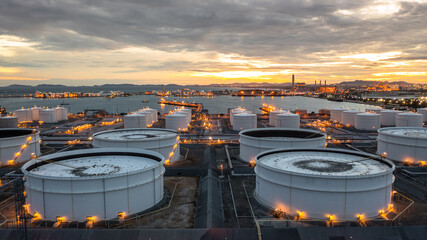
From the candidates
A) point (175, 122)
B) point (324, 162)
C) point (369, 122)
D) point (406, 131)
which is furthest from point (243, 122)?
point (324, 162)

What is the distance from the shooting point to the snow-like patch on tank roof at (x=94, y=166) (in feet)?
66.4

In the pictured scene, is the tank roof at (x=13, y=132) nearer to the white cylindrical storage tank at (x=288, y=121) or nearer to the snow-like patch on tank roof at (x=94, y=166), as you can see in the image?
the snow-like patch on tank roof at (x=94, y=166)

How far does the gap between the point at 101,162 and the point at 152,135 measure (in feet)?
44.6

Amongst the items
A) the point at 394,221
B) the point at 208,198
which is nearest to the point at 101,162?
the point at 208,198

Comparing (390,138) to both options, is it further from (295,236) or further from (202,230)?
(202,230)

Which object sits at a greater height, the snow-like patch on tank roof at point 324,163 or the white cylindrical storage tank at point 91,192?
the snow-like patch on tank roof at point 324,163

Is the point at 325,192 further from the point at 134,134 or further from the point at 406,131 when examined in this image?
the point at 406,131

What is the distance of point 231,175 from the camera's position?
86.3ft

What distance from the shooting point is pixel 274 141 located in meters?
30.5

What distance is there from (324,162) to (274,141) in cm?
806

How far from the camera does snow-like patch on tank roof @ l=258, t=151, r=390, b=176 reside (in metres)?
20.4

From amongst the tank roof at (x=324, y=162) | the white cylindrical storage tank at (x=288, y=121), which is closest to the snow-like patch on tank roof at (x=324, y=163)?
the tank roof at (x=324, y=162)

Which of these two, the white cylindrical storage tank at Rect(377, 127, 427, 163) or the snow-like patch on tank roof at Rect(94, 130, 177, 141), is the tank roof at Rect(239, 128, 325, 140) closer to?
the white cylindrical storage tank at Rect(377, 127, 427, 163)

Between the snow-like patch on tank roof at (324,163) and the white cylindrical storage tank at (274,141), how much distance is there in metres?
4.15
